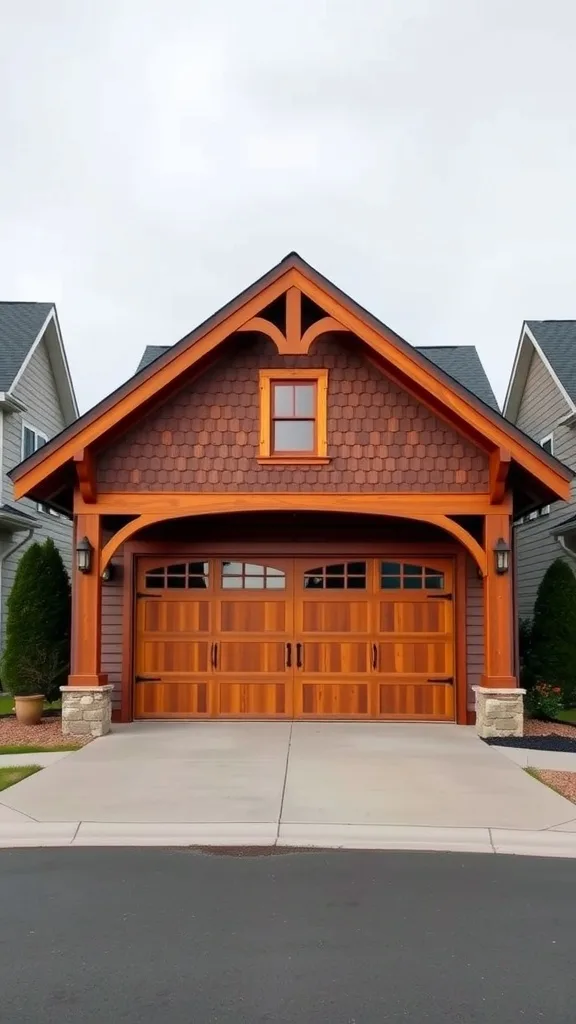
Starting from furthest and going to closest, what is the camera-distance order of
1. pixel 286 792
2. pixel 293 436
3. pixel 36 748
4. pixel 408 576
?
pixel 408 576, pixel 293 436, pixel 36 748, pixel 286 792

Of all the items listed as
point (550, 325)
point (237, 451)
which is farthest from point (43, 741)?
point (550, 325)

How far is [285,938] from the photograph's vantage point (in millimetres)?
4699

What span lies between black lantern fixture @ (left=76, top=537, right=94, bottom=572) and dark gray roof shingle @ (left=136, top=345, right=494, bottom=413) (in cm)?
670

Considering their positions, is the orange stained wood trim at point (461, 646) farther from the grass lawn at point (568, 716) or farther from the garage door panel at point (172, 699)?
the garage door panel at point (172, 699)

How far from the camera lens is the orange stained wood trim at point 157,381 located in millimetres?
11328

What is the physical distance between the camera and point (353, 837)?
263 inches

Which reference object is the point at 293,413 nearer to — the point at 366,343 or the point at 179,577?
the point at 366,343

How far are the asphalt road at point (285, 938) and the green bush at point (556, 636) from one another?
26.2 feet

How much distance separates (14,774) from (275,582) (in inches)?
203

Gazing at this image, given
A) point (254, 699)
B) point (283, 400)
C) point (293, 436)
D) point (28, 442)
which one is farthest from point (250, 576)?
point (28, 442)

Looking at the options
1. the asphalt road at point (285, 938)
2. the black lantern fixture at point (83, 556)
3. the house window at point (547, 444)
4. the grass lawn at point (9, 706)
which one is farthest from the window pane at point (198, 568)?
the house window at point (547, 444)

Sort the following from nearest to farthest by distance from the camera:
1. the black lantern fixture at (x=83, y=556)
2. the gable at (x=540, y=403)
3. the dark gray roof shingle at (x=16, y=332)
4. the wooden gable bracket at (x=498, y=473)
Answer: the wooden gable bracket at (x=498, y=473) → the black lantern fixture at (x=83, y=556) → the dark gray roof shingle at (x=16, y=332) → the gable at (x=540, y=403)

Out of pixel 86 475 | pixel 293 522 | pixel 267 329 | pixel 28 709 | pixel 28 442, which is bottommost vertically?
pixel 28 709

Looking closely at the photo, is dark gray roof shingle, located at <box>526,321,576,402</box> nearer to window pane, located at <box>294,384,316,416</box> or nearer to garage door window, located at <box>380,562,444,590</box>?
garage door window, located at <box>380,562,444,590</box>
